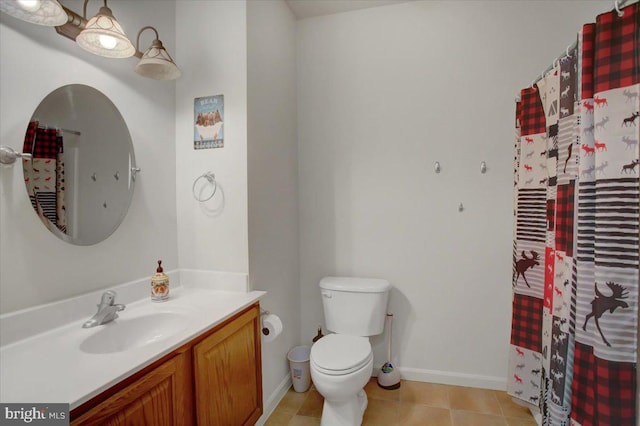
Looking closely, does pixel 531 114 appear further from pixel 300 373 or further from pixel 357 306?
pixel 300 373

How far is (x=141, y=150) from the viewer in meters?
1.65

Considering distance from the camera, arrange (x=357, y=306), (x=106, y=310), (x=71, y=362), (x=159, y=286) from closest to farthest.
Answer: (x=71, y=362) < (x=106, y=310) < (x=159, y=286) < (x=357, y=306)

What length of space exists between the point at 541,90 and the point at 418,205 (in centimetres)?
95

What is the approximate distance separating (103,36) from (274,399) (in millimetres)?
2111

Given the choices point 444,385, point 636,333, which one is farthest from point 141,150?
point 444,385

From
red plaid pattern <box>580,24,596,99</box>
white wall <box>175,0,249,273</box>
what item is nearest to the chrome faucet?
white wall <box>175,0,249,273</box>

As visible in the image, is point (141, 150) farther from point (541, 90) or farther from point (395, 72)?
point (541, 90)

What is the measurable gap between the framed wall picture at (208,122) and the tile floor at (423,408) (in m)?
1.69

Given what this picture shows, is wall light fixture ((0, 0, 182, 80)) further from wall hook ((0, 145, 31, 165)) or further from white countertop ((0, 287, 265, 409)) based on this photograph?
white countertop ((0, 287, 265, 409))

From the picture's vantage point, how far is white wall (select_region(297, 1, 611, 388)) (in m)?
2.08

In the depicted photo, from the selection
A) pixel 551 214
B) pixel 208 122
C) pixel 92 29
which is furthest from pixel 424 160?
pixel 92 29

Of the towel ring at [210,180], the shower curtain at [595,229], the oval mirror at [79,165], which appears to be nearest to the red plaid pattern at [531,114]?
the shower curtain at [595,229]

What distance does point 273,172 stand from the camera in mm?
2029

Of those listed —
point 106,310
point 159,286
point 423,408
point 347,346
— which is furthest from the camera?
point 423,408
